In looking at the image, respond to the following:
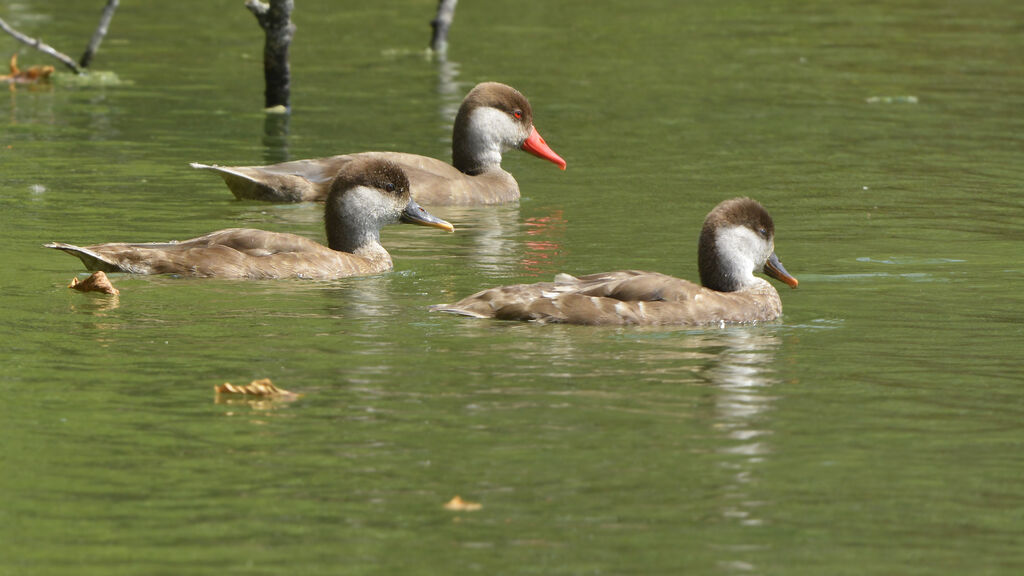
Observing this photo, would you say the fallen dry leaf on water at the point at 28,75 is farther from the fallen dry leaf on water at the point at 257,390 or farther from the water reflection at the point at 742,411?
the fallen dry leaf on water at the point at 257,390

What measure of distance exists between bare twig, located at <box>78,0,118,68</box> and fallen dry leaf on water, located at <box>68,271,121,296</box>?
39.4 ft

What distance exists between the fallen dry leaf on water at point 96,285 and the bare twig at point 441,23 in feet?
58.8

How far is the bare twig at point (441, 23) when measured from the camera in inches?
1192

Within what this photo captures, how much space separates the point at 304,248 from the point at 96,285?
1753 millimetres

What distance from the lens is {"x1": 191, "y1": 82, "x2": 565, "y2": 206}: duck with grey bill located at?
18.0m

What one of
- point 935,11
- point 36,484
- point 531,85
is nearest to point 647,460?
point 36,484

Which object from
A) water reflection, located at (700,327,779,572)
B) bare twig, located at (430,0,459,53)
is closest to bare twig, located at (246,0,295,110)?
bare twig, located at (430,0,459,53)

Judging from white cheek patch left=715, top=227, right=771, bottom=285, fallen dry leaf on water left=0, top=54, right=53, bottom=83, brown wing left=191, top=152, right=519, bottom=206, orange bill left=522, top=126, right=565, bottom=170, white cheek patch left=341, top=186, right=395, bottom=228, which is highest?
white cheek patch left=715, top=227, right=771, bottom=285

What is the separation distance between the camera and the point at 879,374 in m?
10.6

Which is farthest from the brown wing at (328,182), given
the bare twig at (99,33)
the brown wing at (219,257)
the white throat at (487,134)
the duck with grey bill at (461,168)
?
the bare twig at (99,33)

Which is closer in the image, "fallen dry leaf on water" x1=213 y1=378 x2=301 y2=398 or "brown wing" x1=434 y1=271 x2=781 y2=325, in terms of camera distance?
"fallen dry leaf on water" x1=213 y1=378 x2=301 y2=398

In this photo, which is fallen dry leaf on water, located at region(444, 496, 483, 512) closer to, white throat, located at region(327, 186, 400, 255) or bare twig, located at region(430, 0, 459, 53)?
white throat, located at region(327, 186, 400, 255)

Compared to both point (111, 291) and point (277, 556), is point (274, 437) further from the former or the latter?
point (111, 291)

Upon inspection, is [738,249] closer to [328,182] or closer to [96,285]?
[96,285]
